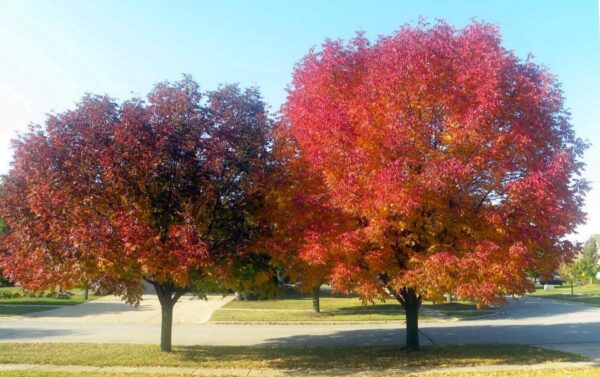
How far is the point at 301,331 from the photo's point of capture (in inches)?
743

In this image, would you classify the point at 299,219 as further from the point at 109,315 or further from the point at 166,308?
the point at 109,315

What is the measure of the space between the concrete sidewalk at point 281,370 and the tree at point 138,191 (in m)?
1.92

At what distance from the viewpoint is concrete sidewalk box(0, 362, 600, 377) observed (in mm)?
10430

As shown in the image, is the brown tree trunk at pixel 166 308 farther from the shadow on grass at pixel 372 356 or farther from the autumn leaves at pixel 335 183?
the autumn leaves at pixel 335 183

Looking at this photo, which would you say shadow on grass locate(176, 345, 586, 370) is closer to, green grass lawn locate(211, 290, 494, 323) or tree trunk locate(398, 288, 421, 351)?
tree trunk locate(398, 288, 421, 351)

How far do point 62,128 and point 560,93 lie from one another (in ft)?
38.8

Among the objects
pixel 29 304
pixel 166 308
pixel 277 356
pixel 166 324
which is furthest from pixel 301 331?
pixel 29 304

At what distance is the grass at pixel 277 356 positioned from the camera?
11523 mm

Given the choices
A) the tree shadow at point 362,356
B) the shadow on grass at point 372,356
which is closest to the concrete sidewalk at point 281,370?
the tree shadow at point 362,356

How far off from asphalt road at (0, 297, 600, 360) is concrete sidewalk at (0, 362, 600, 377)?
2.73 meters

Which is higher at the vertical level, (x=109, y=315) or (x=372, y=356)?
(x=372, y=356)

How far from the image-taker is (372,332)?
60.1 ft

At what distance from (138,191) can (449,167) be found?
6883 mm

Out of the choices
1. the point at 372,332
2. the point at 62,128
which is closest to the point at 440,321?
the point at 372,332
